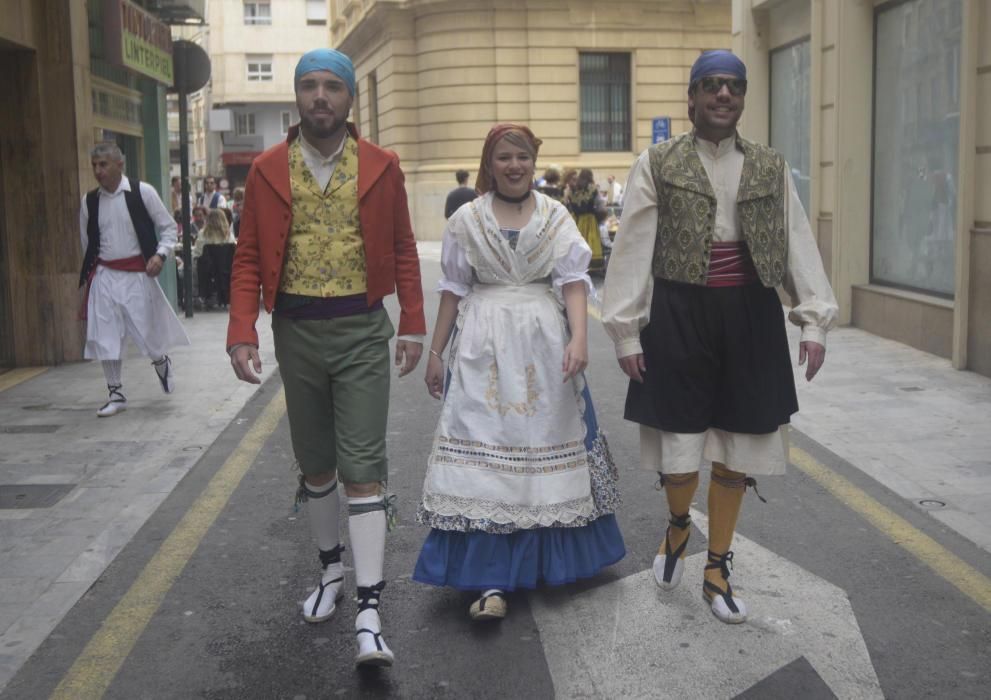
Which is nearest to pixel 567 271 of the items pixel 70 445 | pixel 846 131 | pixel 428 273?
pixel 70 445

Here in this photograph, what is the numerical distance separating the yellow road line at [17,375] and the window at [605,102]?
2312 centimetres

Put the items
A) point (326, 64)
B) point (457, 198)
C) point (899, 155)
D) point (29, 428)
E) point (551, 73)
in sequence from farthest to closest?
1. point (551, 73)
2. point (457, 198)
3. point (899, 155)
4. point (29, 428)
5. point (326, 64)

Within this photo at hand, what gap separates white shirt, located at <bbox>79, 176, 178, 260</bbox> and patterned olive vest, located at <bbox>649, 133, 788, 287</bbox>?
5.28 meters

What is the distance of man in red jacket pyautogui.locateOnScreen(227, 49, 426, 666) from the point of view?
4.31 meters

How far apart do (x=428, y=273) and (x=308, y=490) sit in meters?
16.8

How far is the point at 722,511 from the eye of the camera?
4570mm

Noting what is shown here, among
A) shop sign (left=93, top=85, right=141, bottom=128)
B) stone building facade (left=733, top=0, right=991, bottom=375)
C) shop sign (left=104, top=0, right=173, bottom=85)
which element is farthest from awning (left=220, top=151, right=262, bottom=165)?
stone building facade (left=733, top=0, right=991, bottom=375)

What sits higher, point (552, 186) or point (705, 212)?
point (552, 186)

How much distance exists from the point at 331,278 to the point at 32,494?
9.50 feet

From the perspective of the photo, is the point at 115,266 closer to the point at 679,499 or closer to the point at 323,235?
the point at 323,235

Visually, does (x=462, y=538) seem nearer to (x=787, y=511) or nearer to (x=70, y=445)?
(x=787, y=511)

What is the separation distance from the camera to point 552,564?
462 centimetres

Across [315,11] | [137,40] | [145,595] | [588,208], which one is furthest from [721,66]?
[315,11]

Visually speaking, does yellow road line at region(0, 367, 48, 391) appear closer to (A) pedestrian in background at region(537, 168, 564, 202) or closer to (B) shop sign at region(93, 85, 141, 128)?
(B) shop sign at region(93, 85, 141, 128)
